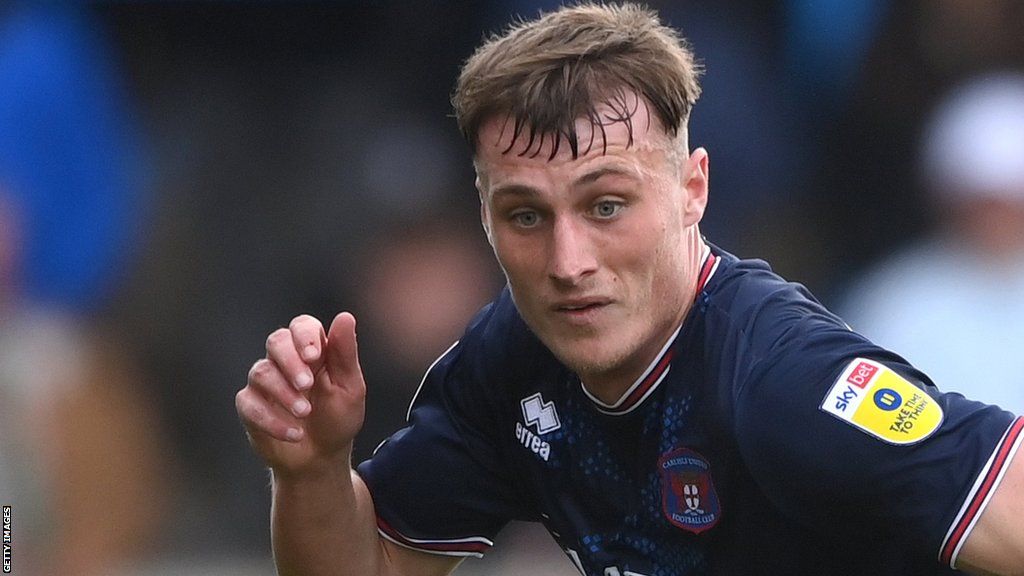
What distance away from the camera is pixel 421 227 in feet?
18.9

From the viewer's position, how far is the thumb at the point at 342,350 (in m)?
2.98

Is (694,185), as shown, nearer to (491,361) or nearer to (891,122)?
(491,361)

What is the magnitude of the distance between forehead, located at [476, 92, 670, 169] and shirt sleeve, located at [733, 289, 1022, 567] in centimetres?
52

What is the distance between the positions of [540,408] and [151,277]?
2906 millimetres

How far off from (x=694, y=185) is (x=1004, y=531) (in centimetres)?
102

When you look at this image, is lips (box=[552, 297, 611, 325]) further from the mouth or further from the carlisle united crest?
the carlisle united crest

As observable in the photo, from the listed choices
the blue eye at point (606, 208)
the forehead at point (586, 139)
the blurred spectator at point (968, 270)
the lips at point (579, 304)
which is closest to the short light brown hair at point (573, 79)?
the forehead at point (586, 139)

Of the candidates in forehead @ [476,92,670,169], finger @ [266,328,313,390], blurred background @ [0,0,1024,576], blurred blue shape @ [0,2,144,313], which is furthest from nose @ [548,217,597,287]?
blurred blue shape @ [0,2,144,313]

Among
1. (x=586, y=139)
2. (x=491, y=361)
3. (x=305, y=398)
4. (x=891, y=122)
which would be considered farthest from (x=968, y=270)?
(x=305, y=398)

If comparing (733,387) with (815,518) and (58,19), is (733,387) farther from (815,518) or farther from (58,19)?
(58,19)

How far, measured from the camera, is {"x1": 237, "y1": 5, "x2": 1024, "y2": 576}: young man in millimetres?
2576

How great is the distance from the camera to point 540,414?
329cm

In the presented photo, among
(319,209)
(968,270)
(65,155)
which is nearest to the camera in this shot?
(968,270)

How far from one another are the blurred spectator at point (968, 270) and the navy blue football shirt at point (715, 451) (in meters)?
1.94
